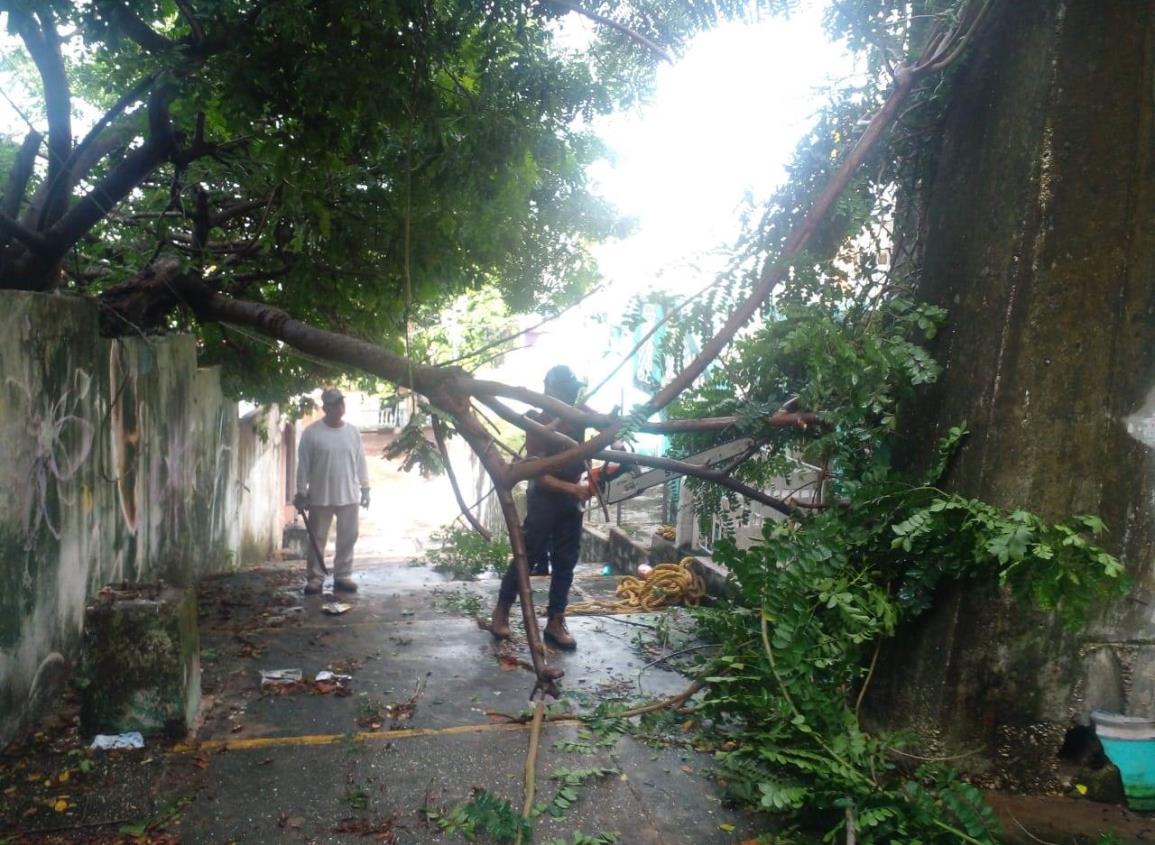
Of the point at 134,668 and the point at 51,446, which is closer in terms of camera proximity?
the point at 134,668

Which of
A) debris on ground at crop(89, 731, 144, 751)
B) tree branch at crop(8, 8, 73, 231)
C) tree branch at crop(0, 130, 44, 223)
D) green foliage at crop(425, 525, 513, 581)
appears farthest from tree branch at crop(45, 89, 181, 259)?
green foliage at crop(425, 525, 513, 581)

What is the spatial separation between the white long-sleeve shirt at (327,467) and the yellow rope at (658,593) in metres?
2.34

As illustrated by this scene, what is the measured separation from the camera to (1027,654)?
3621 mm

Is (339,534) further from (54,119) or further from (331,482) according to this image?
(54,119)

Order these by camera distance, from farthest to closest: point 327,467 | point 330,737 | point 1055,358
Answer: point 327,467 < point 330,737 < point 1055,358

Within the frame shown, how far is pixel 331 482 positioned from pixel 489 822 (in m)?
4.98

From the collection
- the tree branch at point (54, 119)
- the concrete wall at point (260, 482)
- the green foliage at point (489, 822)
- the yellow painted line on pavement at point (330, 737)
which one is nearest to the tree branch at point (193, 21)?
the tree branch at point (54, 119)

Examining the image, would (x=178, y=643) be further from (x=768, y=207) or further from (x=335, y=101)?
(x=768, y=207)

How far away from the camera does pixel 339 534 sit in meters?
7.94

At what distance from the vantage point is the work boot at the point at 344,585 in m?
8.02

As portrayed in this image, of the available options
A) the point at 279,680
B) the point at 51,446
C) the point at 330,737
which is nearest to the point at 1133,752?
the point at 330,737

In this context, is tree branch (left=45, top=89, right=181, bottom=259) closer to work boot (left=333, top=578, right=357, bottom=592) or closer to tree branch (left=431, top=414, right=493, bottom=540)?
tree branch (left=431, top=414, right=493, bottom=540)

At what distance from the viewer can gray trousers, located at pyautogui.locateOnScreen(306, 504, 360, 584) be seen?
7930 mm

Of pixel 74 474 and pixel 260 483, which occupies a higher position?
pixel 74 474
